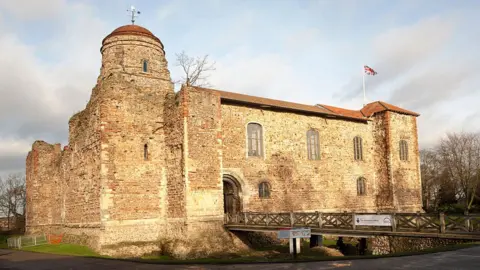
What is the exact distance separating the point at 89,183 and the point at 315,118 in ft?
48.0

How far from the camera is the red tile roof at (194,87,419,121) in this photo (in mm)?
24766

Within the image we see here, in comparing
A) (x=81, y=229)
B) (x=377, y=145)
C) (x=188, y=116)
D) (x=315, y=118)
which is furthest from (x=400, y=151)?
(x=81, y=229)

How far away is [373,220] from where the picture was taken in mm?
15844

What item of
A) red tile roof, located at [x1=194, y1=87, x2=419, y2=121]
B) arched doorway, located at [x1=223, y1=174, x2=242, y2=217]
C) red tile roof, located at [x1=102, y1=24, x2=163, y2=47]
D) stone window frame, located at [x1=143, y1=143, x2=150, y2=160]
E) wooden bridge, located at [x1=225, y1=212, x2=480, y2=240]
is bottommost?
wooden bridge, located at [x1=225, y1=212, x2=480, y2=240]

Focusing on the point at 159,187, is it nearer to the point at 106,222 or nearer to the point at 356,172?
the point at 106,222

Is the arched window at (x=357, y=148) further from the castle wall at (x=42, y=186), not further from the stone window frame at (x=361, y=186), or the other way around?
the castle wall at (x=42, y=186)

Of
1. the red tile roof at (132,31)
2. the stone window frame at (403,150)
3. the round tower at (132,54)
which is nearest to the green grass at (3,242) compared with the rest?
the round tower at (132,54)

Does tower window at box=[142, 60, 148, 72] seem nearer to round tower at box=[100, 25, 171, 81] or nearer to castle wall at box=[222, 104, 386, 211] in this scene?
round tower at box=[100, 25, 171, 81]

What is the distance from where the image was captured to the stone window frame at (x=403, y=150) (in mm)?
31678

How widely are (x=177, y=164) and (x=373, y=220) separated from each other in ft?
32.9

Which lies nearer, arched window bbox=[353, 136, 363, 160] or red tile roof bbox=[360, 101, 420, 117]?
arched window bbox=[353, 136, 363, 160]

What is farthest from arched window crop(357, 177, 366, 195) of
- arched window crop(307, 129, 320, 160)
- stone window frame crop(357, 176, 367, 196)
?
arched window crop(307, 129, 320, 160)

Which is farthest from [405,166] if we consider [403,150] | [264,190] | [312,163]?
[264,190]

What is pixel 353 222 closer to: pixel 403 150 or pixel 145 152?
pixel 145 152
